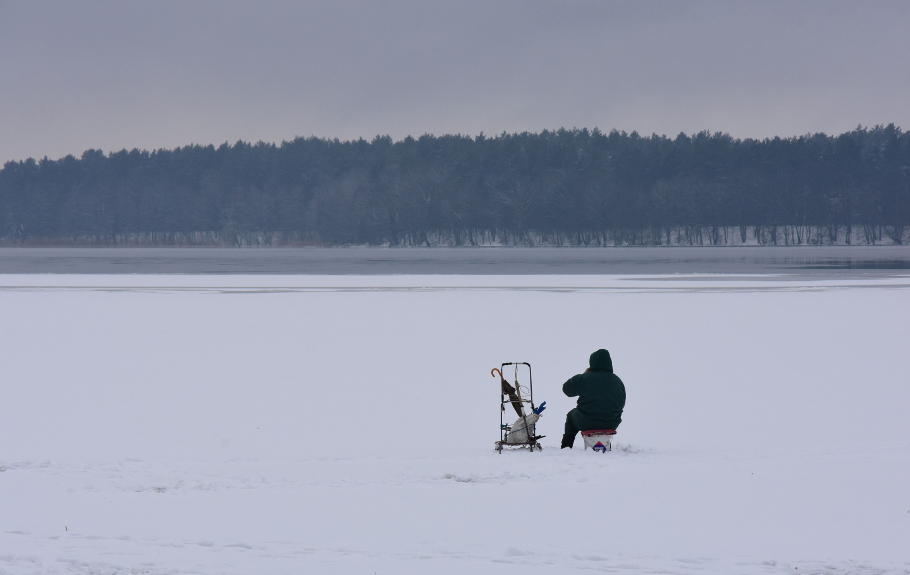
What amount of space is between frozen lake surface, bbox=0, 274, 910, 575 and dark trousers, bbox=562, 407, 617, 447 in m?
0.20

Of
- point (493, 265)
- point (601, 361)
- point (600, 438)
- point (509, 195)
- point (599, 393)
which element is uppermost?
point (509, 195)

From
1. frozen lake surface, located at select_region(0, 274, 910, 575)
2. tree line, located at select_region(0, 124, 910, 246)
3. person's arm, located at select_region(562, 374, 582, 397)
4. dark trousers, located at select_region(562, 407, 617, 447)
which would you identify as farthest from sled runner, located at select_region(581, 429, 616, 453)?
tree line, located at select_region(0, 124, 910, 246)

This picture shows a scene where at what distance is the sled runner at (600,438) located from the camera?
8.16 metres

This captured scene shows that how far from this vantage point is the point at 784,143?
153m

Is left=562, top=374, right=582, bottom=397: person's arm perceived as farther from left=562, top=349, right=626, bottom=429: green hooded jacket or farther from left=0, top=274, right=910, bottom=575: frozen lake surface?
left=0, top=274, right=910, bottom=575: frozen lake surface

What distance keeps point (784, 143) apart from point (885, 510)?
159m

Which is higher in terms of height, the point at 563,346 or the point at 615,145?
the point at 615,145

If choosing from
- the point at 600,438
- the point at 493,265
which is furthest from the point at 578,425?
the point at 493,265

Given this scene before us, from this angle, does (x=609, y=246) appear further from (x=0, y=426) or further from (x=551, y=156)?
(x=0, y=426)

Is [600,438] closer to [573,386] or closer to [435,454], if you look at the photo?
[573,386]

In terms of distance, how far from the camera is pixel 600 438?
8.18 meters

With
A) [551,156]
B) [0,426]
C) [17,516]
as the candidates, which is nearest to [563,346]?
[0,426]

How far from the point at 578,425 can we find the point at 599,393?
1.35 feet

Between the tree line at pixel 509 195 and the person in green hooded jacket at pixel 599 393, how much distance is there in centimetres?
14021
